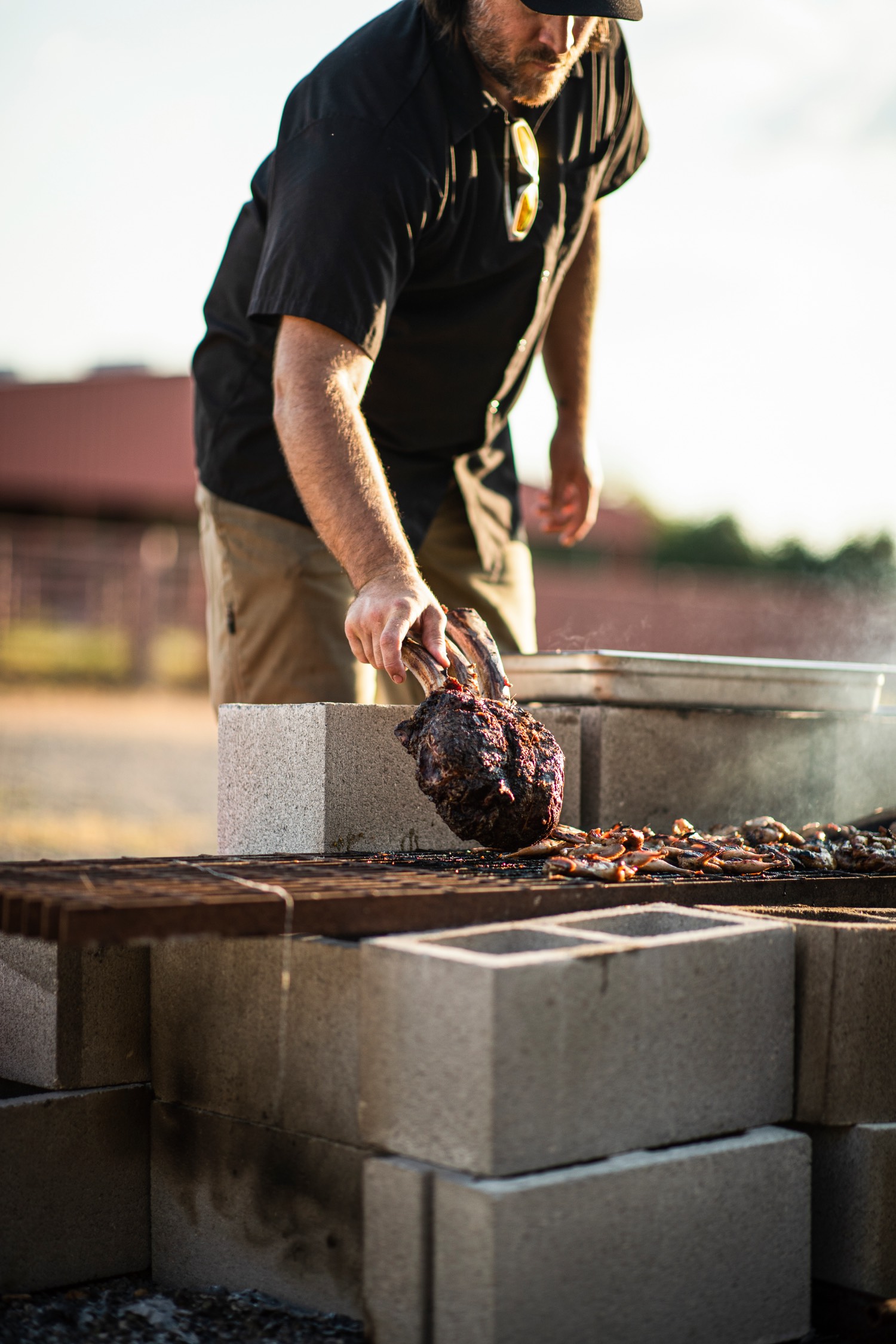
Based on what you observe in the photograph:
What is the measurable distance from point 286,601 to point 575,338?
1.49 metres

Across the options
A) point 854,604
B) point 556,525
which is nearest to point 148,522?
point 854,604

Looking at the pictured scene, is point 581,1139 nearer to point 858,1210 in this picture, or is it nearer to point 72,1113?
point 858,1210

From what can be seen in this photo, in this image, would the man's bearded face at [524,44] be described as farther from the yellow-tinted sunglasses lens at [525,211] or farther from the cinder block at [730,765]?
the cinder block at [730,765]

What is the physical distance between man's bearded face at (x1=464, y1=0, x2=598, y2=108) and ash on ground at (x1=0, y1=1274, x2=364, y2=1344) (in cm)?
288

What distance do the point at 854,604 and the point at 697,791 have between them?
2112 cm

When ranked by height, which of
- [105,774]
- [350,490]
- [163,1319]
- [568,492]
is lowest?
[105,774]

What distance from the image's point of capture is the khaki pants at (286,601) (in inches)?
149

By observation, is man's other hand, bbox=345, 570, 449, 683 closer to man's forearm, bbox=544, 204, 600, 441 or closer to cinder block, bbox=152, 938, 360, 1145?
cinder block, bbox=152, 938, 360, 1145

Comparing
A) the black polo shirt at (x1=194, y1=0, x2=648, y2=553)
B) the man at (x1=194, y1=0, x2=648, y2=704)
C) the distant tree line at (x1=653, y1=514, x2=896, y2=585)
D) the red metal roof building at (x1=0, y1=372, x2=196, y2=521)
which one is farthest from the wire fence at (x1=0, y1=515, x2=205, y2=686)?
the distant tree line at (x1=653, y1=514, x2=896, y2=585)

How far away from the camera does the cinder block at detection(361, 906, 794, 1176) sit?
1785 mm

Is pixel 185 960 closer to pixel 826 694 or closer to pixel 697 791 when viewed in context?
pixel 697 791

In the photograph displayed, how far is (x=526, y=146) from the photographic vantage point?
3.61m

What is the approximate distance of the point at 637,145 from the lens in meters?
4.25

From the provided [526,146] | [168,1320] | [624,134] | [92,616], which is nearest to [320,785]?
[168,1320]
